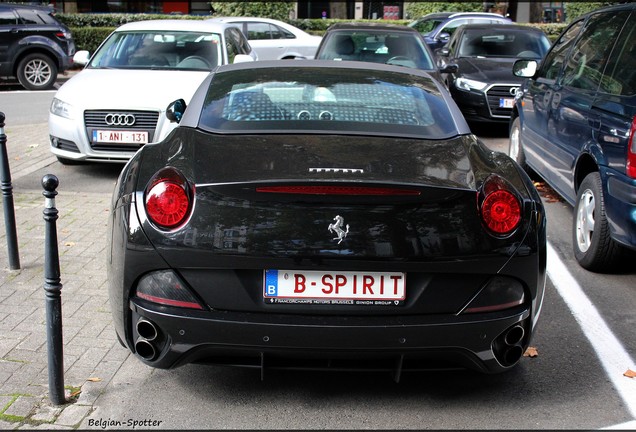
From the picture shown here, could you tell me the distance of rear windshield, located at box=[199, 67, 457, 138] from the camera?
425 cm

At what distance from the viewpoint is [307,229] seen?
3424 mm

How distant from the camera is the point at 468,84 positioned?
12125 millimetres

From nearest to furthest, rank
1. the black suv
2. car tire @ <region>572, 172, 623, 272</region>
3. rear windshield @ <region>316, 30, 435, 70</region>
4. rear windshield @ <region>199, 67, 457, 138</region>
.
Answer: rear windshield @ <region>199, 67, 457, 138</region> < car tire @ <region>572, 172, 623, 272</region> < rear windshield @ <region>316, 30, 435, 70</region> < the black suv

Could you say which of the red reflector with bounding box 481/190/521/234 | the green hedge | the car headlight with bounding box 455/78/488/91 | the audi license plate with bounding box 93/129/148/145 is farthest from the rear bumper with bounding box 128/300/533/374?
the green hedge

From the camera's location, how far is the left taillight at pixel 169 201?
3488 mm

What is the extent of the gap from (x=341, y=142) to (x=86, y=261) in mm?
2692

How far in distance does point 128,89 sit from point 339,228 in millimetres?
5925

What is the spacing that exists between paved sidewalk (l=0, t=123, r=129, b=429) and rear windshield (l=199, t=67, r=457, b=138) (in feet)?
4.50

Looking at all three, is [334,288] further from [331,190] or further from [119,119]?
[119,119]

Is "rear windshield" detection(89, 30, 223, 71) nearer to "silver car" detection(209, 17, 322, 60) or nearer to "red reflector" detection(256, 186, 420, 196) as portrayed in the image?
"red reflector" detection(256, 186, 420, 196)

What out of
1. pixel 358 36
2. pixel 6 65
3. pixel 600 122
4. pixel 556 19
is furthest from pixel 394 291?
pixel 556 19

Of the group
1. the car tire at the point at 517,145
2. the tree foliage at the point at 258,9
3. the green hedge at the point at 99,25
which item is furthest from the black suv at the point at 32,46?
the tree foliage at the point at 258,9

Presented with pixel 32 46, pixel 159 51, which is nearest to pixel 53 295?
pixel 159 51

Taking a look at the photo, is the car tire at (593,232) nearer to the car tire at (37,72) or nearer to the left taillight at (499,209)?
the left taillight at (499,209)
